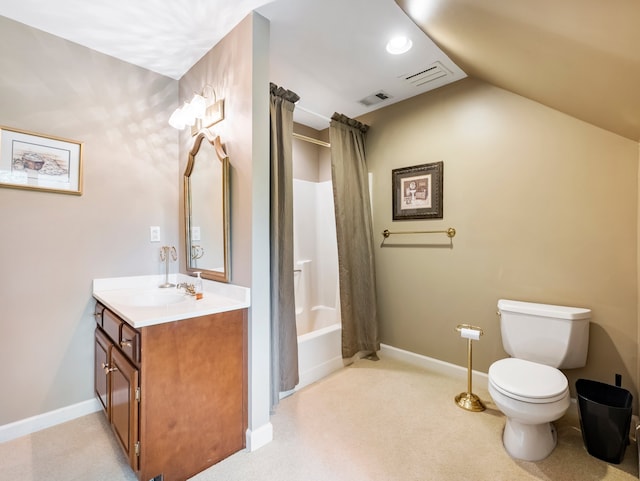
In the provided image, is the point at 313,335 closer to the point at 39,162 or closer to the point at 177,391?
the point at 177,391

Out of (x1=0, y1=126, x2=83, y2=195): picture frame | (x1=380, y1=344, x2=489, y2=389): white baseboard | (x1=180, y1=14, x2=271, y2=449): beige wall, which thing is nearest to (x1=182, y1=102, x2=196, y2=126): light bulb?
(x1=180, y1=14, x2=271, y2=449): beige wall

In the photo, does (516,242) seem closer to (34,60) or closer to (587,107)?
(587,107)

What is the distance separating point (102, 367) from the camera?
5.93ft

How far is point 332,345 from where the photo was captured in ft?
8.41

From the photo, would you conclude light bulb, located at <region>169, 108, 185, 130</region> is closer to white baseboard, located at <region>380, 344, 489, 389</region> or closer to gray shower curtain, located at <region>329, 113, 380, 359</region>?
gray shower curtain, located at <region>329, 113, 380, 359</region>

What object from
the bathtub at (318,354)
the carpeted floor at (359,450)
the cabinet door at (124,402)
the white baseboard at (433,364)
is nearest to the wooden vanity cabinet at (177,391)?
the cabinet door at (124,402)

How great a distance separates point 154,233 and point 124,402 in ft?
3.97

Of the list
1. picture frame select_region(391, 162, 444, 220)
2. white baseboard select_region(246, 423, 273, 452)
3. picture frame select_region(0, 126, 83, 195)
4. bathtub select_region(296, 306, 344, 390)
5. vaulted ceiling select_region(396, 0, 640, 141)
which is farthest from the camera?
picture frame select_region(391, 162, 444, 220)

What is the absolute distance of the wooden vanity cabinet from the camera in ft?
4.40

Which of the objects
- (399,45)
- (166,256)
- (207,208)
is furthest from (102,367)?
(399,45)

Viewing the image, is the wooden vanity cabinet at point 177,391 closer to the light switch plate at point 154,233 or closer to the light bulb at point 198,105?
the light switch plate at point 154,233

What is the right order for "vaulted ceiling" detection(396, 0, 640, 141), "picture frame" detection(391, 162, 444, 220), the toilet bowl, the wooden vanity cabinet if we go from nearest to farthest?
1. "vaulted ceiling" detection(396, 0, 640, 141)
2. the wooden vanity cabinet
3. the toilet bowl
4. "picture frame" detection(391, 162, 444, 220)

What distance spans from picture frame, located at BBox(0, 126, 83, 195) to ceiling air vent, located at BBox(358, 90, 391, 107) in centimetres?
225

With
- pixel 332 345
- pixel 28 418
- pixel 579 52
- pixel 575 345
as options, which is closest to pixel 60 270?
pixel 28 418
